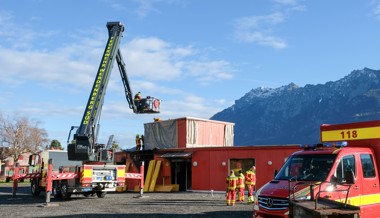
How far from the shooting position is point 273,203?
28.3ft

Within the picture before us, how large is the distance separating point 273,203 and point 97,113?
14452 mm

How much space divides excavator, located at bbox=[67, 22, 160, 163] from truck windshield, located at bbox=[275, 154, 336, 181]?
42.5ft

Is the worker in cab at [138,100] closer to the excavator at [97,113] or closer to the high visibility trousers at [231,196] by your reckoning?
the excavator at [97,113]

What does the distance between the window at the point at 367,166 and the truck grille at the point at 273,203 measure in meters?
2.47

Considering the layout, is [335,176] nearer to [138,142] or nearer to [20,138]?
[138,142]

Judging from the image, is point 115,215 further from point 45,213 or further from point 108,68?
point 108,68

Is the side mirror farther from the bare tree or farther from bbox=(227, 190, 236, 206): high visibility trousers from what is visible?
the bare tree

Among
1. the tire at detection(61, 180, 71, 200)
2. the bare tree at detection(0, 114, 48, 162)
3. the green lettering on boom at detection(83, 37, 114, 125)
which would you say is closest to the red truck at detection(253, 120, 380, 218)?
the green lettering on boom at detection(83, 37, 114, 125)

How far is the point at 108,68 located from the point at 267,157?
1087 centimetres

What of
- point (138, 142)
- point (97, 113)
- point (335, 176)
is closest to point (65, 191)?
point (97, 113)

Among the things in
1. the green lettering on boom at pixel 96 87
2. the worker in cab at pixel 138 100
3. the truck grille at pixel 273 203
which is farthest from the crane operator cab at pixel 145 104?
the truck grille at pixel 273 203

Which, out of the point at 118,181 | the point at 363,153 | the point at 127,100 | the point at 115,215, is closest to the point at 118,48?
the point at 127,100

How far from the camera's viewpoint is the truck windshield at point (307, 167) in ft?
30.1

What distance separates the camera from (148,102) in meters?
25.6
